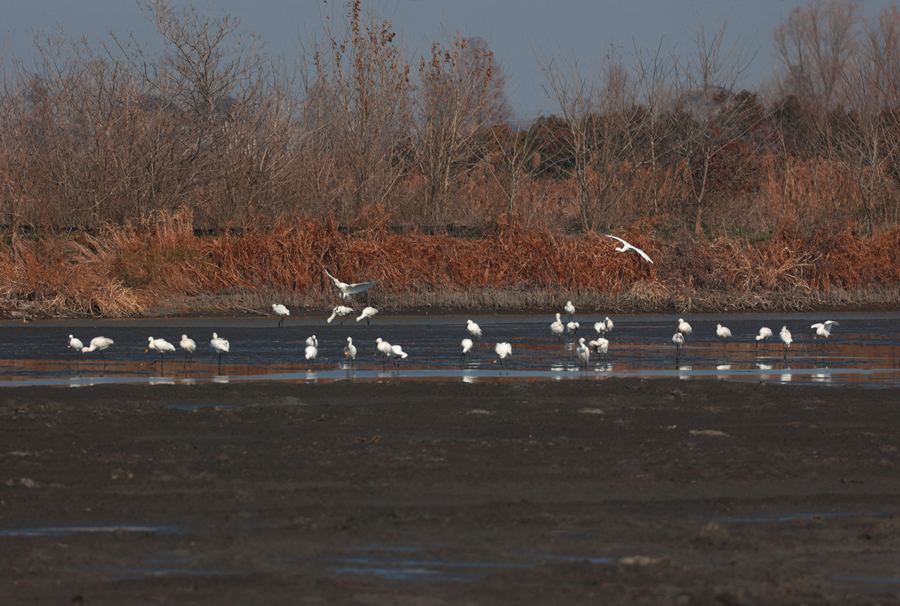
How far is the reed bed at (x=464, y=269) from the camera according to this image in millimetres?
27609

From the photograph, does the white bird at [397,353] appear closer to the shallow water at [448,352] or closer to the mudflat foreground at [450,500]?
the shallow water at [448,352]

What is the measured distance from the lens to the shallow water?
14719 millimetres

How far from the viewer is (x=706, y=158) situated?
3806 centimetres

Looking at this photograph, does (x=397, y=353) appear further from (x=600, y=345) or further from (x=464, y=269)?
(x=464, y=269)

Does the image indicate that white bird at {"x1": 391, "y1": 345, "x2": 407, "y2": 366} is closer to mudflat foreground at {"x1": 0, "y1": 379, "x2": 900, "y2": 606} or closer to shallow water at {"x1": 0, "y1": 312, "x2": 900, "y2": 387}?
shallow water at {"x1": 0, "y1": 312, "x2": 900, "y2": 387}

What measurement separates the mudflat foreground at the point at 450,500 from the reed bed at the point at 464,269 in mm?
15853

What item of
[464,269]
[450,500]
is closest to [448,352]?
[464,269]

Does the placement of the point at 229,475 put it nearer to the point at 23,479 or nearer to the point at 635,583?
the point at 23,479

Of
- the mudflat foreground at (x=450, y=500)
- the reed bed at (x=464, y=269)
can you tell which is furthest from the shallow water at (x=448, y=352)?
the mudflat foreground at (x=450, y=500)

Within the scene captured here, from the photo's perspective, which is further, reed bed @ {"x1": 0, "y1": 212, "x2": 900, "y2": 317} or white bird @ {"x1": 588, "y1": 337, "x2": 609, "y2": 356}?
reed bed @ {"x1": 0, "y1": 212, "x2": 900, "y2": 317}

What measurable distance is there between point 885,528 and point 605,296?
2200cm

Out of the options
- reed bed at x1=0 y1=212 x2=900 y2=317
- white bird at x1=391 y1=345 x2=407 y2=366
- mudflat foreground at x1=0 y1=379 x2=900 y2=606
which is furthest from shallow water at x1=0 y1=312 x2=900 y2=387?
mudflat foreground at x1=0 y1=379 x2=900 y2=606

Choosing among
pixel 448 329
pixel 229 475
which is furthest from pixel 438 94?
pixel 229 475

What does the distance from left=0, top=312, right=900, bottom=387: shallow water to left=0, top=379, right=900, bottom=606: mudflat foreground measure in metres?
2.73
